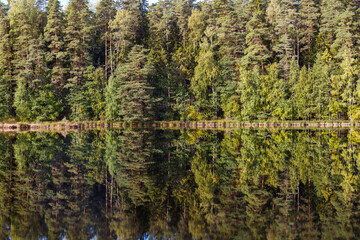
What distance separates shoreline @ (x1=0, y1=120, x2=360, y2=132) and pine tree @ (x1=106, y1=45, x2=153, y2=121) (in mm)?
1449

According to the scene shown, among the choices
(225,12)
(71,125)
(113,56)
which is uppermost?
(225,12)

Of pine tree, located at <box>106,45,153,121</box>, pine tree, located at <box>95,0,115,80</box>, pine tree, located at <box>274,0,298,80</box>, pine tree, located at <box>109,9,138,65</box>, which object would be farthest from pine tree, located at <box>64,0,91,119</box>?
pine tree, located at <box>274,0,298,80</box>

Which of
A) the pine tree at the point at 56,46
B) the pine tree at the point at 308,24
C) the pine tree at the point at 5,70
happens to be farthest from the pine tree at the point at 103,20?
the pine tree at the point at 308,24

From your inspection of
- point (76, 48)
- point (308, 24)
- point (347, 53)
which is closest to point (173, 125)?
point (76, 48)

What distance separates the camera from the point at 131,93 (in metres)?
50.1

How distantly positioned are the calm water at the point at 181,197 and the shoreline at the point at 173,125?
29.8 metres

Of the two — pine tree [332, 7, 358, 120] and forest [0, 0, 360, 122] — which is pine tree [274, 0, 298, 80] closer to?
forest [0, 0, 360, 122]

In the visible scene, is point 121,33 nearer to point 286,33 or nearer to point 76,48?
point 76,48

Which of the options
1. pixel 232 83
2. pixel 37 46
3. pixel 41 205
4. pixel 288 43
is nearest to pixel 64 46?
pixel 37 46

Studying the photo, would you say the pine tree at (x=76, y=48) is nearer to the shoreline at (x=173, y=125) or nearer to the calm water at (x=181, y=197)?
the shoreline at (x=173, y=125)

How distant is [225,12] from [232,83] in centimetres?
1620

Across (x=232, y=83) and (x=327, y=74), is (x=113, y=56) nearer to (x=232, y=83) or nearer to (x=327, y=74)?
(x=232, y=83)

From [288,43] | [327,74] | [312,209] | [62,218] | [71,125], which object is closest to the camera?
[62,218]

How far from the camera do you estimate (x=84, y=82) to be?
54375 millimetres
